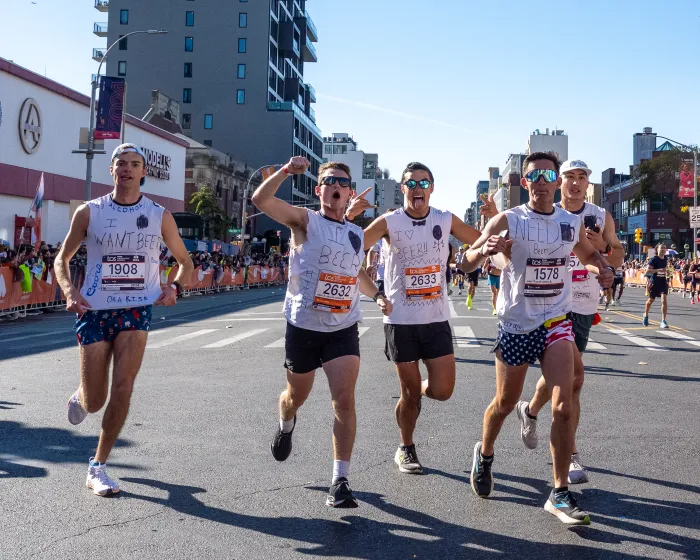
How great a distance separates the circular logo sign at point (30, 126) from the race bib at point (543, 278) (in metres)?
31.8

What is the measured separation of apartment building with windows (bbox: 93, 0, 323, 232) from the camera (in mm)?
87750

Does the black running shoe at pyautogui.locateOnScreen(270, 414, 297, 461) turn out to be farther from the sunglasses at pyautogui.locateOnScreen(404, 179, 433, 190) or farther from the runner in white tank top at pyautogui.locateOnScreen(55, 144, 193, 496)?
the sunglasses at pyautogui.locateOnScreen(404, 179, 433, 190)

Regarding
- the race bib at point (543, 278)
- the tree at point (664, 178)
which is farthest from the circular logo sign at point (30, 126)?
the tree at point (664, 178)

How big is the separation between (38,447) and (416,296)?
3.03m

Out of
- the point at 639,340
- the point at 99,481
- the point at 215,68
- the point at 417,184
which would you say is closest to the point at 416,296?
the point at 417,184

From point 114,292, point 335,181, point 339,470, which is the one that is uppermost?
point 335,181

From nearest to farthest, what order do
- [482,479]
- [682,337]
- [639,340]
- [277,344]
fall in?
[482,479] → [277,344] → [639,340] → [682,337]

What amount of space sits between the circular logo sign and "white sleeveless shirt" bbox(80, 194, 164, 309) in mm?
30426

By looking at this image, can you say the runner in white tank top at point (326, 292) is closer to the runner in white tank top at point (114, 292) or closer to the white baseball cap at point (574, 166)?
the runner in white tank top at point (114, 292)

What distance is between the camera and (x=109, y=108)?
98.4 ft

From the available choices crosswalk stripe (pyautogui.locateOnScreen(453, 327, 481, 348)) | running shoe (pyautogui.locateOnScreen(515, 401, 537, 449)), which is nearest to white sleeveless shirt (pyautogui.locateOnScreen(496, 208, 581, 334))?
running shoe (pyautogui.locateOnScreen(515, 401, 537, 449))

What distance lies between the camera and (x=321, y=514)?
471 cm

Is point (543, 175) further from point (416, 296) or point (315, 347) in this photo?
point (315, 347)

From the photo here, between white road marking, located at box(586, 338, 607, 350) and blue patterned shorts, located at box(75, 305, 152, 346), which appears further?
white road marking, located at box(586, 338, 607, 350)
